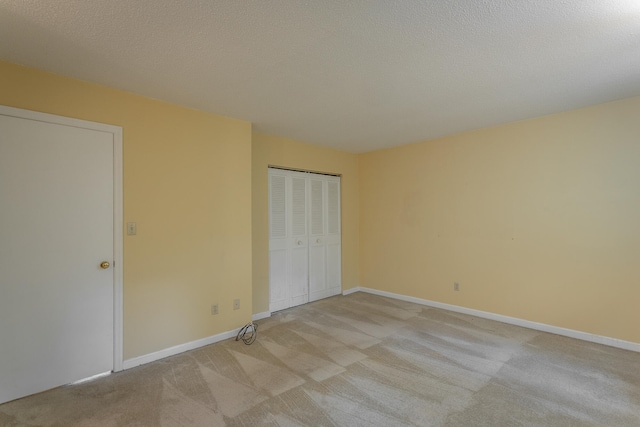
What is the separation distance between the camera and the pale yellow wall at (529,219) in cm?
288

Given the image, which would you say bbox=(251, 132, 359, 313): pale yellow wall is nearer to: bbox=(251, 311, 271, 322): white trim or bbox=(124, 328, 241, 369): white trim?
bbox=(251, 311, 271, 322): white trim

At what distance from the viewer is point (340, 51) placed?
6.40 ft

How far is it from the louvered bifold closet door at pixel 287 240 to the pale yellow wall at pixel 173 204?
71 centimetres

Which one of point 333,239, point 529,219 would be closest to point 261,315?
point 333,239

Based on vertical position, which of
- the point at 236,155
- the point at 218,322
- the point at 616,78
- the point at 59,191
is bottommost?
the point at 218,322

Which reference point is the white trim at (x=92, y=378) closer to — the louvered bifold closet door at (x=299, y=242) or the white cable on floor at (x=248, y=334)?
the white cable on floor at (x=248, y=334)

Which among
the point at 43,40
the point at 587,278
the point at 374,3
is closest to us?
the point at 374,3

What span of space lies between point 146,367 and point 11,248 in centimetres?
141

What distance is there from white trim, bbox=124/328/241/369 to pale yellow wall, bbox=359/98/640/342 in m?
2.79

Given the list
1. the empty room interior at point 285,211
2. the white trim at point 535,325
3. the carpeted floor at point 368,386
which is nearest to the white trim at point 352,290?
the white trim at point 535,325

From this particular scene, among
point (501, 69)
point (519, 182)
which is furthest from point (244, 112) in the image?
point (519, 182)

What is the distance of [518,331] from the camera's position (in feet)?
10.9

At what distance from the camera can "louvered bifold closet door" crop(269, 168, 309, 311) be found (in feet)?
13.4

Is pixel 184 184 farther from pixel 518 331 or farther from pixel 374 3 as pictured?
pixel 518 331
